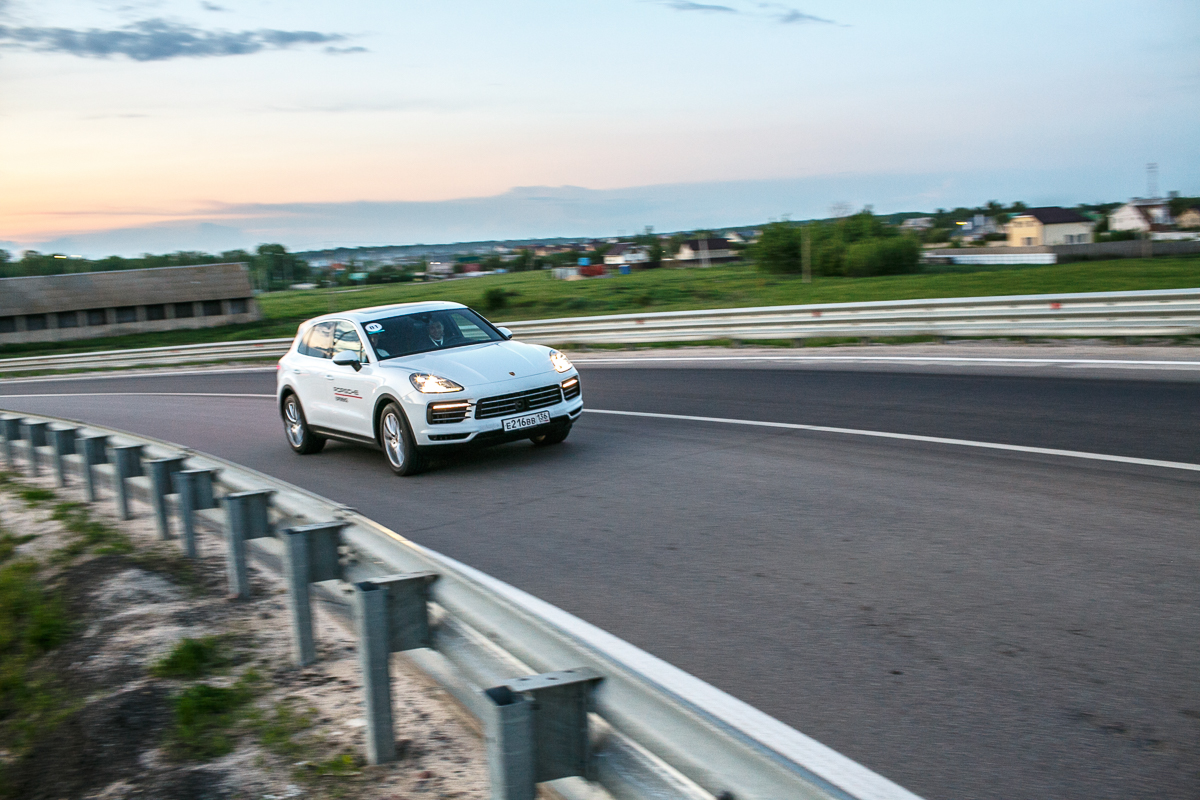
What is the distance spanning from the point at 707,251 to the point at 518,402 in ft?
499

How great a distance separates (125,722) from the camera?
13.0 ft

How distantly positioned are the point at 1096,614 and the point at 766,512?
261cm

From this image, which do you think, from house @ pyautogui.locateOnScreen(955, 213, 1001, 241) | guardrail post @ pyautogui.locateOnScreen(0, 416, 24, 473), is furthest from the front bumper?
house @ pyautogui.locateOnScreen(955, 213, 1001, 241)

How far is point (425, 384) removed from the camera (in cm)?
924

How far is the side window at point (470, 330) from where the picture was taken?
1035cm

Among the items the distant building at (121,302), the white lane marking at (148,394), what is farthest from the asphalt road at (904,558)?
the distant building at (121,302)

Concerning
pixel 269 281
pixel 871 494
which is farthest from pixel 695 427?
pixel 269 281

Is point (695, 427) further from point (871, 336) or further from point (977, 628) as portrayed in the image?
point (871, 336)

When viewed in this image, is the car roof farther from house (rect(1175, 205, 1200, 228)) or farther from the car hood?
house (rect(1175, 205, 1200, 228))

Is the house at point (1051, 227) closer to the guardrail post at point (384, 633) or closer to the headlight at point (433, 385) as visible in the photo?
the headlight at point (433, 385)

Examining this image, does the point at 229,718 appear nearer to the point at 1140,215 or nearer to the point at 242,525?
the point at 242,525

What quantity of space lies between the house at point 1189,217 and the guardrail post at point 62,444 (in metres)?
120

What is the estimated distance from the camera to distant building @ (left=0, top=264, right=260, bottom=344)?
229ft

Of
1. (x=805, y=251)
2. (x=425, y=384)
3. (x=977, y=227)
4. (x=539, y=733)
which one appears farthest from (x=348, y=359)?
(x=977, y=227)
